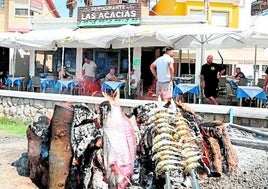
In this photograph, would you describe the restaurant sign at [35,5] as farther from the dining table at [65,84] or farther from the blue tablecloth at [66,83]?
the blue tablecloth at [66,83]

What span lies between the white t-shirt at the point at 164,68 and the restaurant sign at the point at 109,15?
9677 mm

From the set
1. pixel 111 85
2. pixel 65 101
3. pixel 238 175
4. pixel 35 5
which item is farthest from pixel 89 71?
pixel 238 175

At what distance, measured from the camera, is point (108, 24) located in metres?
22.1

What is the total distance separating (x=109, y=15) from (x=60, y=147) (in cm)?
1653

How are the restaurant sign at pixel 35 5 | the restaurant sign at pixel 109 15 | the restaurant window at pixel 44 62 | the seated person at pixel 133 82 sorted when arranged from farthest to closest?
the restaurant sign at pixel 35 5, the restaurant window at pixel 44 62, the restaurant sign at pixel 109 15, the seated person at pixel 133 82

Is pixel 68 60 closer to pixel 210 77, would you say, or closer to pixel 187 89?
pixel 187 89

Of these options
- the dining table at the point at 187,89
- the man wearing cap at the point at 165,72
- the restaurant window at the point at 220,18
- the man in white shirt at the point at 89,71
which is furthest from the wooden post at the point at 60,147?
the restaurant window at the point at 220,18

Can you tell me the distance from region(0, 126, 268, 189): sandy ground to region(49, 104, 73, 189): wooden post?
0.59 metres

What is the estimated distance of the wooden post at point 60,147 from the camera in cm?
622

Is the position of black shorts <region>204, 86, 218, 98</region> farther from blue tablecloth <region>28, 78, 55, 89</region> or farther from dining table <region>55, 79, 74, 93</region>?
blue tablecloth <region>28, 78, 55, 89</region>

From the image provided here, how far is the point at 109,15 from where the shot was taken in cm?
2208

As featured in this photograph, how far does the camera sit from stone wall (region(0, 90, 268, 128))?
9102 millimetres

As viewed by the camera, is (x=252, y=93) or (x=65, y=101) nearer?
(x=65, y=101)

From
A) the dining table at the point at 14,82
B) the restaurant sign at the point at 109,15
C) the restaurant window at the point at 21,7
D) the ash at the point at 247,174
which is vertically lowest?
the ash at the point at 247,174
